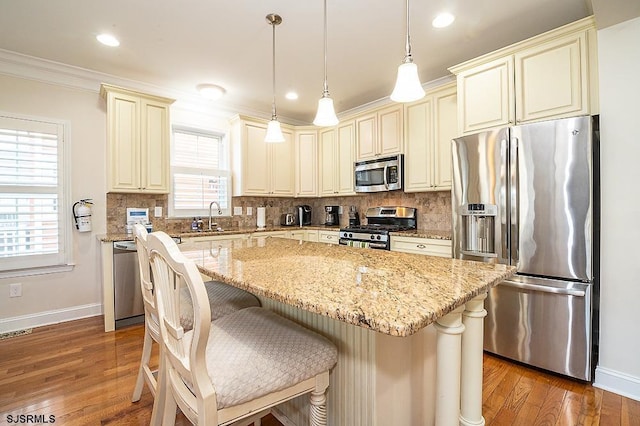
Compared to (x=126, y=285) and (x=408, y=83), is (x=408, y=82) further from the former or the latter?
(x=126, y=285)

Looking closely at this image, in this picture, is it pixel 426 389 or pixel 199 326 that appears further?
pixel 426 389

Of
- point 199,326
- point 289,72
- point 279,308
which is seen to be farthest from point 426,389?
point 289,72

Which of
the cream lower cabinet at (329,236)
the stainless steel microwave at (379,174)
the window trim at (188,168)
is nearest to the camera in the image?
the stainless steel microwave at (379,174)

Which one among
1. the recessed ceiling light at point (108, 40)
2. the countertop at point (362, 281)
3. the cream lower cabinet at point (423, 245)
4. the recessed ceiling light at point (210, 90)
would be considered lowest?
the cream lower cabinet at point (423, 245)

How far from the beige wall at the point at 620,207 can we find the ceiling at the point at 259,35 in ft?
1.11

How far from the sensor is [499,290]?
91.0 inches

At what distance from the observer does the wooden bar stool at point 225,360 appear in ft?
2.76

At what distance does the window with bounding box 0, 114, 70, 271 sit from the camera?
2.88 meters

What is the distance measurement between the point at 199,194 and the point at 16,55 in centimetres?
213

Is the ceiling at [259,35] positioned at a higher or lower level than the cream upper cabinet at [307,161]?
higher

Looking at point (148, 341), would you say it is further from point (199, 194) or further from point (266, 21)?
point (199, 194)

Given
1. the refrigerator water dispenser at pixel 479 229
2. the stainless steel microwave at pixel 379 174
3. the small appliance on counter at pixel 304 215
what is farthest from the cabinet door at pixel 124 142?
the refrigerator water dispenser at pixel 479 229

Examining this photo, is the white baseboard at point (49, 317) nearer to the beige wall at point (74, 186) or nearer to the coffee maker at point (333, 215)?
the beige wall at point (74, 186)

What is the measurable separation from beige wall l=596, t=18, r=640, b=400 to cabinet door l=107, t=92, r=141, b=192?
4.04 metres
